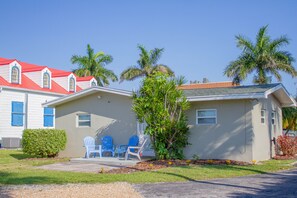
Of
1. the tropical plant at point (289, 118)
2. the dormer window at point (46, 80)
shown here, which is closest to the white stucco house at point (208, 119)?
the tropical plant at point (289, 118)

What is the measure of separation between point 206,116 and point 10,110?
1545cm

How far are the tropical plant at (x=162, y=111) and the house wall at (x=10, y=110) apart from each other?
1348 cm

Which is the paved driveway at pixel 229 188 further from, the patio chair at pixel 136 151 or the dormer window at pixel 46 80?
the dormer window at pixel 46 80

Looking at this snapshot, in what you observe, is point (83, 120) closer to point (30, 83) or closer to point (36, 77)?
point (30, 83)

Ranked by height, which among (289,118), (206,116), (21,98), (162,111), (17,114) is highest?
(21,98)

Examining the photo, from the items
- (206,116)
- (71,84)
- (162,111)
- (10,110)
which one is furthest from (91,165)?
(71,84)

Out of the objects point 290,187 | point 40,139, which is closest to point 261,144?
point 290,187

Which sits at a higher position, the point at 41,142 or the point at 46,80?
the point at 46,80

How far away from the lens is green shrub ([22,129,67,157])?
17734 mm

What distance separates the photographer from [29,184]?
10.2 meters

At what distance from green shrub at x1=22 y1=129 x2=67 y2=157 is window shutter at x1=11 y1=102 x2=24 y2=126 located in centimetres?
890

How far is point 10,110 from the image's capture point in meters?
26.0

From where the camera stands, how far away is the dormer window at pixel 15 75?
27.3 meters

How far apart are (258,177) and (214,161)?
3709mm
